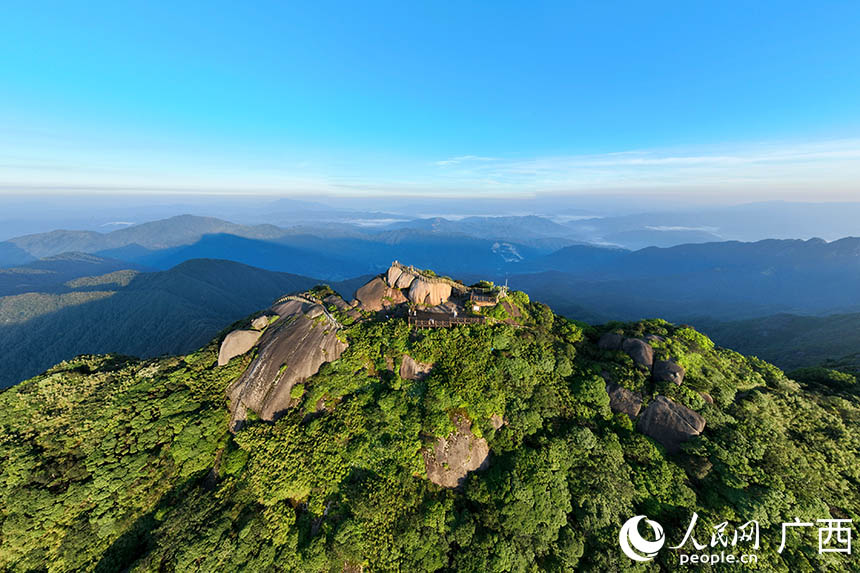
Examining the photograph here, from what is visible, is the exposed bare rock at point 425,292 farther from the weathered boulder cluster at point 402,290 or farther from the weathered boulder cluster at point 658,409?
the weathered boulder cluster at point 658,409

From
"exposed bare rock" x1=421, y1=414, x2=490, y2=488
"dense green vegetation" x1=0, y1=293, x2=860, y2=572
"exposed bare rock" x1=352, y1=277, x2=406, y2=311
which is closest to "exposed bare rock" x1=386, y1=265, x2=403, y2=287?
"exposed bare rock" x1=352, y1=277, x2=406, y2=311

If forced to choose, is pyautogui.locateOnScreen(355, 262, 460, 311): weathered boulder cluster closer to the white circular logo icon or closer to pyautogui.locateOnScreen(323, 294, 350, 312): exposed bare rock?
pyautogui.locateOnScreen(323, 294, 350, 312): exposed bare rock

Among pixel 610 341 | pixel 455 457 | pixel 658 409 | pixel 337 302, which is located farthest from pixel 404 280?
pixel 658 409

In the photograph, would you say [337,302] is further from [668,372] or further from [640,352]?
[668,372]

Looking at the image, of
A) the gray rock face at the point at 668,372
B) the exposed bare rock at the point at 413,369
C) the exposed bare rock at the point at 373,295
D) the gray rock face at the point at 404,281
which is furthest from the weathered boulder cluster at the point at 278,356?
the gray rock face at the point at 668,372

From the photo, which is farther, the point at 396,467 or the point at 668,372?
the point at 668,372

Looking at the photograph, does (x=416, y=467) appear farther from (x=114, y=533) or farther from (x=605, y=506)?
(x=114, y=533)

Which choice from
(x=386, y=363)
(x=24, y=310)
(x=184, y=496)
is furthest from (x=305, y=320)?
(x=24, y=310)
